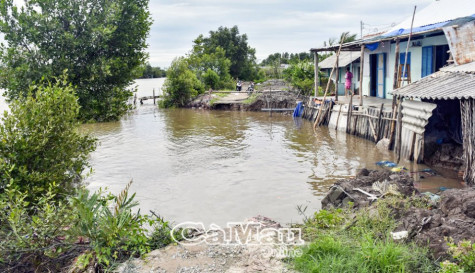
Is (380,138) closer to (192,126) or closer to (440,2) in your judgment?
(440,2)

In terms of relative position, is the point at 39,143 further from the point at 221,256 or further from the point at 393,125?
the point at 393,125

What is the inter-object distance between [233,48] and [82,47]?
39.7 m

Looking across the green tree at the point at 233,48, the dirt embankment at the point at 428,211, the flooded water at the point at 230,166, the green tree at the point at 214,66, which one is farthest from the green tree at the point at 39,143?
the green tree at the point at 233,48

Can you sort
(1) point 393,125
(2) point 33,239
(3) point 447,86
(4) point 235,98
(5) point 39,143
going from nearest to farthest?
(2) point 33,239 < (5) point 39,143 < (3) point 447,86 < (1) point 393,125 < (4) point 235,98

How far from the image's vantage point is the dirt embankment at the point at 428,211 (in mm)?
5475

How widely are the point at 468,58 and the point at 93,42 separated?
11.6 metres

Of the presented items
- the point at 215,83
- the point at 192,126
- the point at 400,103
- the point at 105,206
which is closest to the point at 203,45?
the point at 215,83

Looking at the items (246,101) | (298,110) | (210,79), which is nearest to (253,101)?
(246,101)

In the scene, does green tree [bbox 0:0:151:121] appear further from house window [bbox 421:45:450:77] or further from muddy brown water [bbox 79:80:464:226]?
house window [bbox 421:45:450:77]

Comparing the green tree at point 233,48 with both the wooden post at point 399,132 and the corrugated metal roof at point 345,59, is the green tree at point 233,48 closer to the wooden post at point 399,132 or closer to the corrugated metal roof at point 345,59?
the corrugated metal roof at point 345,59

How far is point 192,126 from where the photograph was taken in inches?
1059

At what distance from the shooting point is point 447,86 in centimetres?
1139

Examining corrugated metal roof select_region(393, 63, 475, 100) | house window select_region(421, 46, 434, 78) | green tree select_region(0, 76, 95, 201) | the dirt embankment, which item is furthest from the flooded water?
house window select_region(421, 46, 434, 78)

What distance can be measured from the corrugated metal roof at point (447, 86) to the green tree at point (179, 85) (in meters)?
26.2
